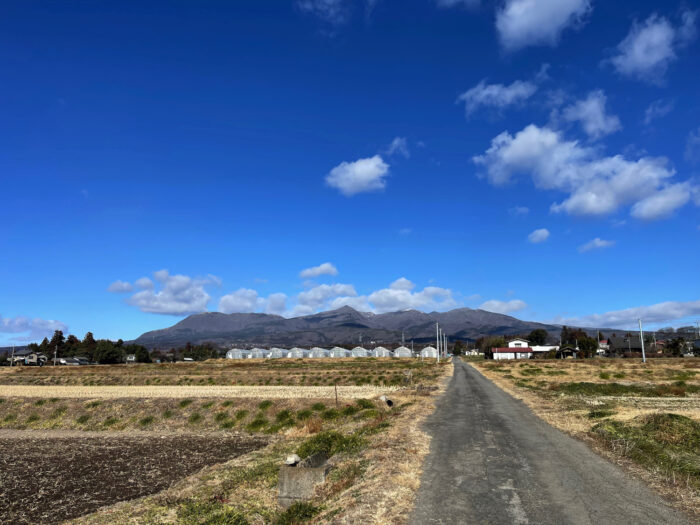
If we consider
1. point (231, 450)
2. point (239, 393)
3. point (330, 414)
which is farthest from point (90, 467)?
point (239, 393)

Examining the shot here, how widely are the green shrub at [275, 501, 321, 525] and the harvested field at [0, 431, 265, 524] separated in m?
8.63

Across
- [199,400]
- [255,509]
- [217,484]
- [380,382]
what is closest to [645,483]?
[255,509]

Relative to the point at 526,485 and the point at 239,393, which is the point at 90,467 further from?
the point at 239,393

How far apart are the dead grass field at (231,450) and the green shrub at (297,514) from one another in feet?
0.19

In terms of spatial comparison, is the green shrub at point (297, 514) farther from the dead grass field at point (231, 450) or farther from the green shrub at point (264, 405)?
the green shrub at point (264, 405)

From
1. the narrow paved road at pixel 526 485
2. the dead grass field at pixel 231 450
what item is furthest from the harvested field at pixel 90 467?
the narrow paved road at pixel 526 485

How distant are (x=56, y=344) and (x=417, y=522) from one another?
213 meters

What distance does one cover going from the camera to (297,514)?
11.0 metres

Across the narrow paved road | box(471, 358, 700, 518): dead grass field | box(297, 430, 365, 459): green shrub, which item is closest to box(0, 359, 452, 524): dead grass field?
box(297, 430, 365, 459): green shrub

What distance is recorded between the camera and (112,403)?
40281 millimetres

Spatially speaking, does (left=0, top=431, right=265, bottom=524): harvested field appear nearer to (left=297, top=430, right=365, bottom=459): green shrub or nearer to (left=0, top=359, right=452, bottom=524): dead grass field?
(left=0, top=359, right=452, bottom=524): dead grass field

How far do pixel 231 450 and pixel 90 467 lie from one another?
6942mm

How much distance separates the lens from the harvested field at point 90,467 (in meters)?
16.3

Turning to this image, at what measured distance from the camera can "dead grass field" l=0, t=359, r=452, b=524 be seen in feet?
39.3
